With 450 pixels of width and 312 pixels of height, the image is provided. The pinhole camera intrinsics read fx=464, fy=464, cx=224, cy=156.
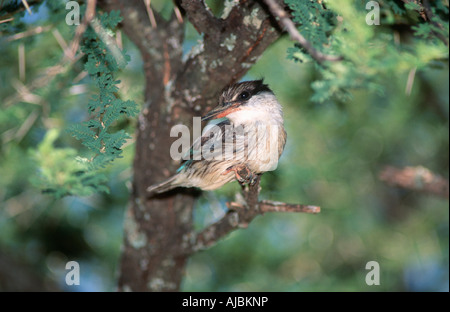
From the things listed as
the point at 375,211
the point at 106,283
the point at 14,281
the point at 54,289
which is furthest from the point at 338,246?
the point at 14,281

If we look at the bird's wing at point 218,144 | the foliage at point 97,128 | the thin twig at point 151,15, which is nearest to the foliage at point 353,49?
the bird's wing at point 218,144

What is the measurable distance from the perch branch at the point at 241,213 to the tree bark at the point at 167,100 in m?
0.14

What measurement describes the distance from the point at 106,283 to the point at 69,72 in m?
2.39

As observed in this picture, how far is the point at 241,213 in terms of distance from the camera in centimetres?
260

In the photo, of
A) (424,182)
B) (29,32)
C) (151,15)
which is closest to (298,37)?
(151,15)

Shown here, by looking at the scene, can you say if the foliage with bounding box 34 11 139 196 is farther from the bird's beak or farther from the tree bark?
the tree bark

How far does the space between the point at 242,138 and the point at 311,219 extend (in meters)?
2.69

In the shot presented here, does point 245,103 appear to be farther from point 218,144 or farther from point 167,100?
point 167,100

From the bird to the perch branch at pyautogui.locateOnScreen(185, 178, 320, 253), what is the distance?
0.42 ft

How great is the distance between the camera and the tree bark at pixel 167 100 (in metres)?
2.49

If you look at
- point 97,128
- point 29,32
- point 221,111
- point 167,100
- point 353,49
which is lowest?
point 97,128

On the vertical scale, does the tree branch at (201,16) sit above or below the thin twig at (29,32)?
below

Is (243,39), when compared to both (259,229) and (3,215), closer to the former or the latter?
(259,229)

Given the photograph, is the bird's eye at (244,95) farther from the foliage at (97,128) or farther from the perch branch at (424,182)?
the perch branch at (424,182)
